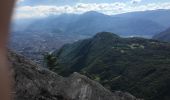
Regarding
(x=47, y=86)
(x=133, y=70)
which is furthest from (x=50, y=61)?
(x=133, y=70)

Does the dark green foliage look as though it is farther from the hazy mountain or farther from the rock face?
the rock face

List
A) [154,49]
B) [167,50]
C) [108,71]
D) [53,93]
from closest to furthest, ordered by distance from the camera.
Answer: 1. [53,93]
2. [108,71]
3. [167,50]
4. [154,49]

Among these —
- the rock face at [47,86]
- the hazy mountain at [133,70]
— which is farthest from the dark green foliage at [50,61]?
the rock face at [47,86]

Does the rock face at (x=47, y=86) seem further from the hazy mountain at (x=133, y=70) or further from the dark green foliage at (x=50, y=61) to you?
the hazy mountain at (x=133, y=70)

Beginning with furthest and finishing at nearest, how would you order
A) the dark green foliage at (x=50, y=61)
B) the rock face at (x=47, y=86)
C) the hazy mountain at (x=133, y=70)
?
the hazy mountain at (x=133, y=70) < the dark green foliage at (x=50, y=61) < the rock face at (x=47, y=86)

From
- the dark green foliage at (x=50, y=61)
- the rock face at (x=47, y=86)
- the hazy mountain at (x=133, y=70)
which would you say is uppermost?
the rock face at (x=47, y=86)

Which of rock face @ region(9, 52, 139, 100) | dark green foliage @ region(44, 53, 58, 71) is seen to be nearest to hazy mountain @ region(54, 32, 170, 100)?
dark green foliage @ region(44, 53, 58, 71)

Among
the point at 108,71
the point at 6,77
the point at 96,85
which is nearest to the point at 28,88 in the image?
the point at 96,85

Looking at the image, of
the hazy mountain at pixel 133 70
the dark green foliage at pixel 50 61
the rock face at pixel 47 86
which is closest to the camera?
the rock face at pixel 47 86

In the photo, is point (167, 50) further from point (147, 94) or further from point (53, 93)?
point (53, 93)
